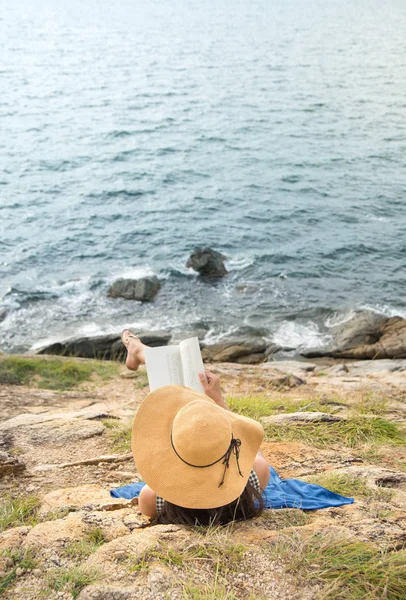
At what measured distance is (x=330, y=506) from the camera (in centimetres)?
434

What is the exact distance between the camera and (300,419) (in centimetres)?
647

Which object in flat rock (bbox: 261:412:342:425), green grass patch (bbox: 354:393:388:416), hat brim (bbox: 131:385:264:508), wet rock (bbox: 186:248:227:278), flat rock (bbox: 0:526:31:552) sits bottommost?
wet rock (bbox: 186:248:227:278)

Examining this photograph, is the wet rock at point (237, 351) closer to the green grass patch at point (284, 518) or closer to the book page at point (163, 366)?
the book page at point (163, 366)

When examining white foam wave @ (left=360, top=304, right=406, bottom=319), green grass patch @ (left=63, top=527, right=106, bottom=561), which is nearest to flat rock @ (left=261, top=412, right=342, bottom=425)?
green grass patch @ (left=63, top=527, right=106, bottom=561)

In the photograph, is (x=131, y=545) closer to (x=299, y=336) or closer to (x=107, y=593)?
(x=107, y=593)

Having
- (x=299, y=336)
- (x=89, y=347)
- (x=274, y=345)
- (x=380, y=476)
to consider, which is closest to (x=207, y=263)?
(x=299, y=336)

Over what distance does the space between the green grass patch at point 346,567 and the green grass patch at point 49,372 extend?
21.3 feet

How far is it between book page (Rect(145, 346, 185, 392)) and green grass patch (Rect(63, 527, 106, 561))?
1454 millimetres

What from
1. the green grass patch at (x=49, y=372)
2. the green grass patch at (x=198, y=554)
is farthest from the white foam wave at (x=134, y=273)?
the green grass patch at (x=198, y=554)

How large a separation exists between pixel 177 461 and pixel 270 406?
3.60 meters

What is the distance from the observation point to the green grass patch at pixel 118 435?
19.8 ft

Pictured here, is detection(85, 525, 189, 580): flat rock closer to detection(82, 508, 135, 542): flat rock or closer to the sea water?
detection(82, 508, 135, 542): flat rock

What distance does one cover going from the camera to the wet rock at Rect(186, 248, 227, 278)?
762 inches

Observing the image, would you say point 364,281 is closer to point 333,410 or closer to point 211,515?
point 333,410
